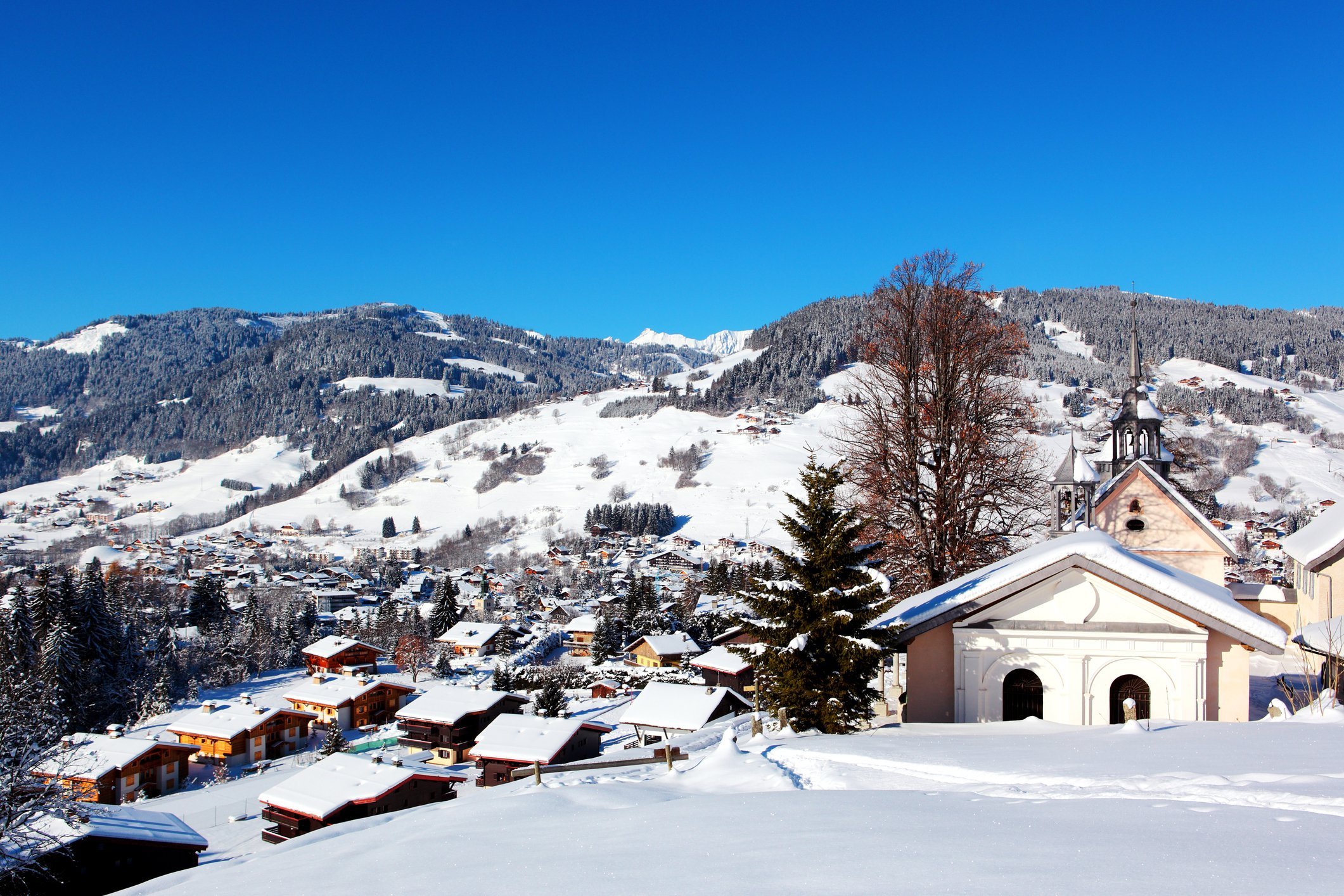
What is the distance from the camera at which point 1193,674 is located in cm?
952

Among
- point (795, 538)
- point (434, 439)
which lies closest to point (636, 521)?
point (434, 439)

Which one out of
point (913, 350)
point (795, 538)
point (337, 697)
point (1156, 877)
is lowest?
point (337, 697)

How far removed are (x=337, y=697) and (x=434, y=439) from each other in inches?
5524

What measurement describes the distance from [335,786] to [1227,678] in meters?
19.9

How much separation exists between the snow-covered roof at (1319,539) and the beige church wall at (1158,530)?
2647 mm

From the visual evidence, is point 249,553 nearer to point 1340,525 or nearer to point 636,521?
point 636,521

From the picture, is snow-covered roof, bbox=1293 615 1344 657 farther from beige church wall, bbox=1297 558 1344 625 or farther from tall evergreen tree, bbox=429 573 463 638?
tall evergreen tree, bbox=429 573 463 638

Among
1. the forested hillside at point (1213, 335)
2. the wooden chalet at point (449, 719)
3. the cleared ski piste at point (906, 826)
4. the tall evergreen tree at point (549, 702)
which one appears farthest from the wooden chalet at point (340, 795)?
the forested hillside at point (1213, 335)

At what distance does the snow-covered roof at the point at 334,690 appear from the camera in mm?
40344

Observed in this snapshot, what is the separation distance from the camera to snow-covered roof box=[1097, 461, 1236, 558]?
17.8 meters

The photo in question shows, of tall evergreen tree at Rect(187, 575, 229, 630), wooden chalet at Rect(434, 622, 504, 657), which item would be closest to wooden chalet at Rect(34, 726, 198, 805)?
wooden chalet at Rect(434, 622, 504, 657)

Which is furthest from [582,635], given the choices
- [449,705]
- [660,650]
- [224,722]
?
[224,722]

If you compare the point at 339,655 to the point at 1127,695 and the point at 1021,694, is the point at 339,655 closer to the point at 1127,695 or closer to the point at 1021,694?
the point at 1021,694

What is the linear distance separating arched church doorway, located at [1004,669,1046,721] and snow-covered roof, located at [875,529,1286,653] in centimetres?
102
